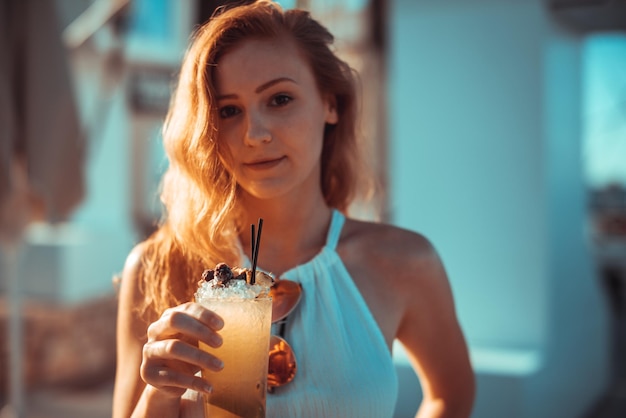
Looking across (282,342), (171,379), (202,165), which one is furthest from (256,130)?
(171,379)

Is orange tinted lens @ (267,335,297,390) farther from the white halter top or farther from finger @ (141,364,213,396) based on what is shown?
finger @ (141,364,213,396)

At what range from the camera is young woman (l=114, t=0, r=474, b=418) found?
1.62 m

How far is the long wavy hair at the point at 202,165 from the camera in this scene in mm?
1651

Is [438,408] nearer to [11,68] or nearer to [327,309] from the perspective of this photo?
[327,309]

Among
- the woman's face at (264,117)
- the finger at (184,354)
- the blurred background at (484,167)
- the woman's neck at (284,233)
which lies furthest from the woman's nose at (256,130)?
the blurred background at (484,167)

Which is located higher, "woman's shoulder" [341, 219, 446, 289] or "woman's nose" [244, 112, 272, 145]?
"woman's nose" [244, 112, 272, 145]

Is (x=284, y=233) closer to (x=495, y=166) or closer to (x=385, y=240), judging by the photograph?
(x=385, y=240)

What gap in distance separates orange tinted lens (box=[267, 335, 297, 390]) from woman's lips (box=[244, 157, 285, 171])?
377mm

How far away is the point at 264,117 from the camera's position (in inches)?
64.1

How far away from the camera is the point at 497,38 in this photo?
3.29m

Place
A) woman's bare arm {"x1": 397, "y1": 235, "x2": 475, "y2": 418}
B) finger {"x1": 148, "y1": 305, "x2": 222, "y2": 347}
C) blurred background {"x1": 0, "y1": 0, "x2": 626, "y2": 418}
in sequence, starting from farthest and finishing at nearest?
blurred background {"x1": 0, "y1": 0, "x2": 626, "y2": 418}, woman's bare arm {"x1": 397, "y1": 235, "x2": 475, "y2": 418}, finger {"x1": 148, "y1": 305, "x2": 222, "y2": 347}

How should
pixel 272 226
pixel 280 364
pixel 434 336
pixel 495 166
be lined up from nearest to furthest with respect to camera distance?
1. pixel 280 364
2. pixel 272 226
3. pixel 434 336
4. pixel 495 166

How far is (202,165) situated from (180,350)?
1.74ft

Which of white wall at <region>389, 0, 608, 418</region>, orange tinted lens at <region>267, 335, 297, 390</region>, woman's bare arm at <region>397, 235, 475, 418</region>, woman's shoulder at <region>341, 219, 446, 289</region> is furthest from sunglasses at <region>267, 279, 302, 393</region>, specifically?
white wall at <region>389, 0, 608, 418</region>
